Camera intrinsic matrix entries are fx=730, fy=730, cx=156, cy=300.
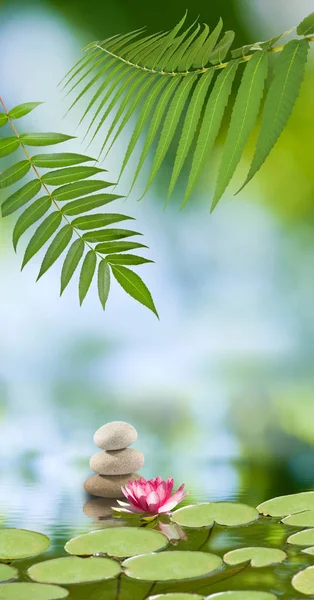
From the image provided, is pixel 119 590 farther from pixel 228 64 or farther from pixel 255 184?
pixel 255 184

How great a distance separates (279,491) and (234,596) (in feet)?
2.51

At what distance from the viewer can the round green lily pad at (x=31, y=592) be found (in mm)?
1080

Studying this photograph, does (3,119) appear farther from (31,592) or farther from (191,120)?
(31,592)

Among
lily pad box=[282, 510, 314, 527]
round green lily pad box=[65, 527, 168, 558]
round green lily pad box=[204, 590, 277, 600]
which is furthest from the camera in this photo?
lily pad box=[282, 510, 314, 527]

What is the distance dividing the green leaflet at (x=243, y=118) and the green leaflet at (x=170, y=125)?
0.07m

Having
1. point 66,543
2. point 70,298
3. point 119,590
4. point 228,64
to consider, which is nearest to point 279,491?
point 66,543

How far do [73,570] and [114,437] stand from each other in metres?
0.75

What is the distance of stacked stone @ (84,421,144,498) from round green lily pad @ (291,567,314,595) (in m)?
0.76

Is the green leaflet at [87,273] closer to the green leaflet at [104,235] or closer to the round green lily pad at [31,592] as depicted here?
the green leaflet at [104,235]

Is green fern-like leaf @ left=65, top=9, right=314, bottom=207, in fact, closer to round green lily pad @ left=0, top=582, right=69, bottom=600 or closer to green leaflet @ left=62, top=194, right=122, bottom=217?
green leaflet @ left=62, top=194, right=122, bottom=217

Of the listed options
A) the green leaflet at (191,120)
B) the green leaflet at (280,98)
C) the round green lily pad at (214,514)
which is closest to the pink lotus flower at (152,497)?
the round green lily pad at (214,514)

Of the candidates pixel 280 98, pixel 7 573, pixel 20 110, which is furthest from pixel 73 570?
pixel 280 98

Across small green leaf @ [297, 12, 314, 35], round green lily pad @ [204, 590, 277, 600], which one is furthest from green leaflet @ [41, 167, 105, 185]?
round green lily pad @ [204, 590, 277, 600]

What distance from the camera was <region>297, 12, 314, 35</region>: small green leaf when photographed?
1.13ft
